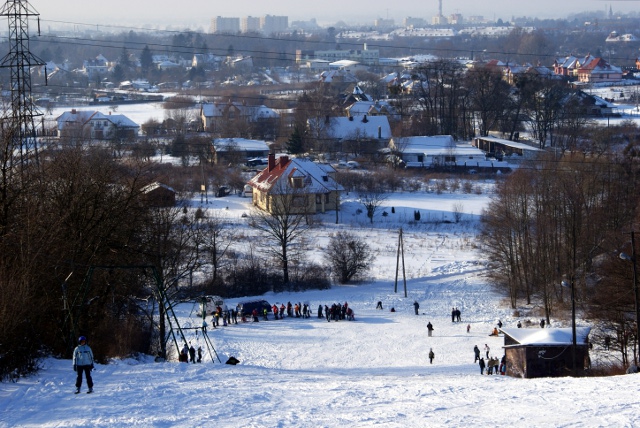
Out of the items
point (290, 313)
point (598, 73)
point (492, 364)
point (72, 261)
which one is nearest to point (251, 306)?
point (290, 313)

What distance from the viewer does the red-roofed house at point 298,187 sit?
30.4 m

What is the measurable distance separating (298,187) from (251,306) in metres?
12.1

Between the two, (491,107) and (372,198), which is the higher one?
(491,107)

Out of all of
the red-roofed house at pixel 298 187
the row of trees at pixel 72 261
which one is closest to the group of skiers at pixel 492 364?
the row of trees at pixel 72 261

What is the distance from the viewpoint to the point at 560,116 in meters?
48.0

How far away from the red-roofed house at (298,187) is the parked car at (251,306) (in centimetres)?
1011

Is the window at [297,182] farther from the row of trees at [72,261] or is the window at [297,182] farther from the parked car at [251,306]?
the row of trees at [72,261]

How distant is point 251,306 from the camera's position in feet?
64.5

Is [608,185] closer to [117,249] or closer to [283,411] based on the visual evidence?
[117,249]

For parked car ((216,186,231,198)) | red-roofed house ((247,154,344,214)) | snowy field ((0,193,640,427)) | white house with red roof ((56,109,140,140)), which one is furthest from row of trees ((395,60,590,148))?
snowy field ((0,193,640,427))

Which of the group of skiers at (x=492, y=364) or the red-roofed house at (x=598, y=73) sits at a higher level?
the red-roofed house at (x=598, y=73)

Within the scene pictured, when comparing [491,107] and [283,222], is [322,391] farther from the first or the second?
[491,107]

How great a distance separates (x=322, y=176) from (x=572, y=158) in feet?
30.5

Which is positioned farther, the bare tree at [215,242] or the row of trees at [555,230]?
the bare tree at [215,242]
